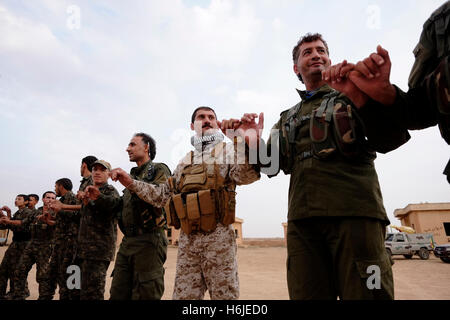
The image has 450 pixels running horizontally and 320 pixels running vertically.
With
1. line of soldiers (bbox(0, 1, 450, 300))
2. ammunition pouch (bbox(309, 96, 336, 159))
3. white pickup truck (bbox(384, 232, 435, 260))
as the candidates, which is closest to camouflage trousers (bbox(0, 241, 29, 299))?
line of soldiers (bbox(0, 1, 450, 300))

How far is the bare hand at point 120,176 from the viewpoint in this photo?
295cm

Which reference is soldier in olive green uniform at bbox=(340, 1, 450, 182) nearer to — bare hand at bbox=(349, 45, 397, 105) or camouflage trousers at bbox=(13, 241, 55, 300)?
bare hand at bbox=(349, 45, 397, 105)

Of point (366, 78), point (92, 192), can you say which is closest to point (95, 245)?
point (92, 192)

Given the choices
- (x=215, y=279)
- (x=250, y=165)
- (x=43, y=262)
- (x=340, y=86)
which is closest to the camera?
(x=340, y=86)

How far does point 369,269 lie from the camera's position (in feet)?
4.72

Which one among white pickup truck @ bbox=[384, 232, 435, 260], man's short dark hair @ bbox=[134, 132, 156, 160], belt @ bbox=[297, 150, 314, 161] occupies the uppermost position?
man's short dark hair @ bbox=[134, 132, 156, 160]

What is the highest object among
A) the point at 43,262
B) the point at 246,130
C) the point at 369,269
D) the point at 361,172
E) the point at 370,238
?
the point at 246,130

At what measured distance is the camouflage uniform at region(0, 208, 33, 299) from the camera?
6.33 m

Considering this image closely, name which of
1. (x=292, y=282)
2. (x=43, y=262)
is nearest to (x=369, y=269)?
(x=292, y=282)

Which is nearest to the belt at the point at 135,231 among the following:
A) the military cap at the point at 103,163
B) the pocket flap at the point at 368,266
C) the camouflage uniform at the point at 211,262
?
the camouflage uniform at the point at 211,262

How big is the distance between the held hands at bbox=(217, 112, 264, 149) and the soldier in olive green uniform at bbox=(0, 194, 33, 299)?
6809 mm

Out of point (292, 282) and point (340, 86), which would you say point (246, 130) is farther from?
point (292, 282)

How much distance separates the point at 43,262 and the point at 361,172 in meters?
7.16

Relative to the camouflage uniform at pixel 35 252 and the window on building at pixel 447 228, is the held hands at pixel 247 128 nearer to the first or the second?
the camouflage uniform at pixel 35 252
